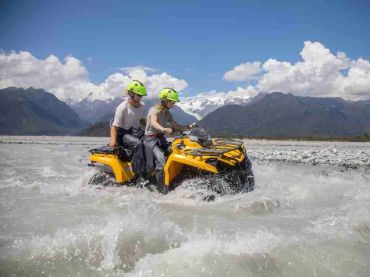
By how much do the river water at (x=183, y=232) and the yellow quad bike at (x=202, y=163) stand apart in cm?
30

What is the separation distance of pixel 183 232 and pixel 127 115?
15.8ft

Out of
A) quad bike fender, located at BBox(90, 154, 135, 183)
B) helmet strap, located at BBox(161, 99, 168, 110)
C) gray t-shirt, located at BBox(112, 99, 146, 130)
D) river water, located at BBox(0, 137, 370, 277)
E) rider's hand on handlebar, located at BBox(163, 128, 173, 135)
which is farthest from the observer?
gray t-shirt, located at BBox(112, 99, 146, 130)

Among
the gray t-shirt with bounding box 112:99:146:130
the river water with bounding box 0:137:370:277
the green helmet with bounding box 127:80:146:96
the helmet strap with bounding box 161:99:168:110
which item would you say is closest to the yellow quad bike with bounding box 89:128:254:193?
the river water with bounding box 0:137:370:277

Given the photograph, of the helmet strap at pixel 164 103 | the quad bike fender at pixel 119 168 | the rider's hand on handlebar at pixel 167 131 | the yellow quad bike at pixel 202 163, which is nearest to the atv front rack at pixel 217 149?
the yellow quad bike at pixel 202 163

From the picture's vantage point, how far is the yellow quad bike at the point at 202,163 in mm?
8734

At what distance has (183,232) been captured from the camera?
21.3 feet

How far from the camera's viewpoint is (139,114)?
35.0ft

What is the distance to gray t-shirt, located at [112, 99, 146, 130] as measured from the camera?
10.4m

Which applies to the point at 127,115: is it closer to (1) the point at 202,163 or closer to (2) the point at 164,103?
(2) the point at 164,103

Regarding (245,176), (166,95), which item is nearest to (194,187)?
(245,176)

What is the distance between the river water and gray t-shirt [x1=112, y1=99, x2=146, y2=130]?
1754 mm

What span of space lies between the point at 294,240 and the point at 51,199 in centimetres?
623

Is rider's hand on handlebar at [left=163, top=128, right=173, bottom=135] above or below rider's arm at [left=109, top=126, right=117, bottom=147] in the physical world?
above

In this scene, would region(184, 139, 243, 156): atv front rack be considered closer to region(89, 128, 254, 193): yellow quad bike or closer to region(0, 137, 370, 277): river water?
region(89, 128, 254, 193): yellow quad bike
